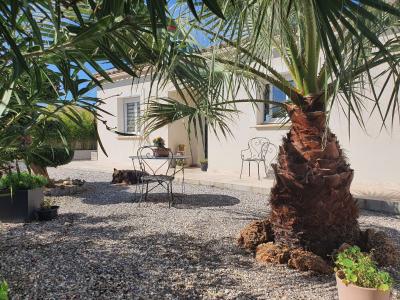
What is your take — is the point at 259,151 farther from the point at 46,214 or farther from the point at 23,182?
the point at 23,182

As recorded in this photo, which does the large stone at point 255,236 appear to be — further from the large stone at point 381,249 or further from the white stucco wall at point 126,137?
the white stucco wall at point 126,137

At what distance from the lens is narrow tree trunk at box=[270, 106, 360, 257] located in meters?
3.60

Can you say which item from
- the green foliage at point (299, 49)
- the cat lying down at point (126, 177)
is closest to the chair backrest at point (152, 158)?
the cat lying down at point (126, 177)

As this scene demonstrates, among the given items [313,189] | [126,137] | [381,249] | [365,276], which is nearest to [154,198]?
[313,189]

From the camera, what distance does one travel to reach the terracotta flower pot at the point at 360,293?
2574mm

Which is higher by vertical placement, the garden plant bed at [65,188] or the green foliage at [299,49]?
the green foliage at [299,49]

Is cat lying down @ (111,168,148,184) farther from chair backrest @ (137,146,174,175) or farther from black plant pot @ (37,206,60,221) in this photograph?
black plant pot @ (37,206,60,221)

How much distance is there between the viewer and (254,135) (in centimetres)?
954

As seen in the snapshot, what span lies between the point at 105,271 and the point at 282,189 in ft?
6.08

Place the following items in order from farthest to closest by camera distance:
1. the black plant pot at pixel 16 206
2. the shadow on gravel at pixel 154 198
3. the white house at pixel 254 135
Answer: the white house at pixel 254 135 → the shadow on gravel at pixel 154 198 → the black plant pot at pixel 16 206

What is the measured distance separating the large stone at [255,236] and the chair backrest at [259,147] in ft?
16.5

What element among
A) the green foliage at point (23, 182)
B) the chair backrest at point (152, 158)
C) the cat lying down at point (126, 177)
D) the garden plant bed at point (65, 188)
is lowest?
the garden plant bed at point (65, 188)

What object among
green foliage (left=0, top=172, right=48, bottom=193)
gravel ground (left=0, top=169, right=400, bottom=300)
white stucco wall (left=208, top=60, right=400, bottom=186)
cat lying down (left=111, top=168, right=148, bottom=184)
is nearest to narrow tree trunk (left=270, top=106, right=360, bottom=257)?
gravel ground (left=0, top=169, right=400, bottom=300)

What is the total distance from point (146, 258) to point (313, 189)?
178cm
